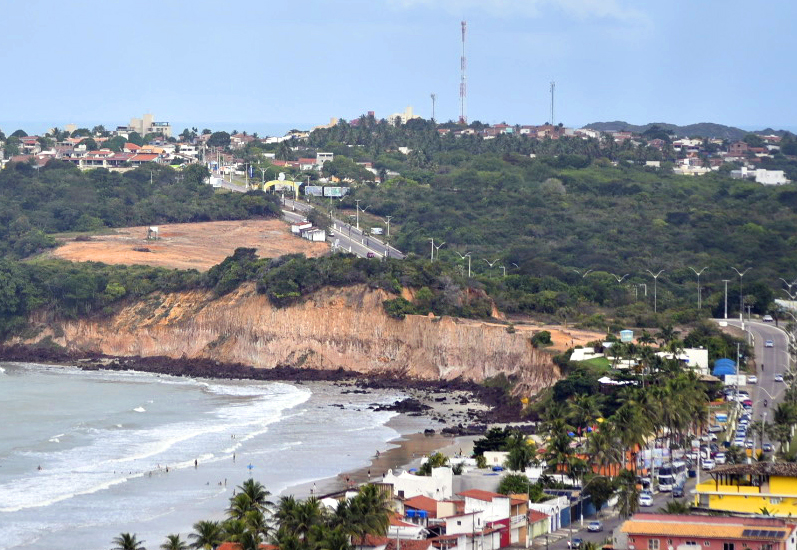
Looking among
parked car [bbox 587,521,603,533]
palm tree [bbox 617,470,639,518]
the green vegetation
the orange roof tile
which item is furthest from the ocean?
palm tree [bbox 617,470,639,518]

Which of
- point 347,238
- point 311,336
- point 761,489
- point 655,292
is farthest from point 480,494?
point 347,238

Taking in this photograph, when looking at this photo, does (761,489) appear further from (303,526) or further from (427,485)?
(427,485)

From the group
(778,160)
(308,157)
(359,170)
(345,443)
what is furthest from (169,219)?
(778,160)

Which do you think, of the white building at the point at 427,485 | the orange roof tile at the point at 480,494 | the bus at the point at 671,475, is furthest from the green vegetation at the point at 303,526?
the bus at the point at 671,475

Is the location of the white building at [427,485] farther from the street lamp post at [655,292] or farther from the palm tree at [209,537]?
the street lamp post at [655,292]

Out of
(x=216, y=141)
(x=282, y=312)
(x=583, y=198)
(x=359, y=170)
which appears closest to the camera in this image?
(x=282, y=312)

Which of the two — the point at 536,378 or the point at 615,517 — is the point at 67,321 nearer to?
the point at 536,378

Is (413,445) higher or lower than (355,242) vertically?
lower
